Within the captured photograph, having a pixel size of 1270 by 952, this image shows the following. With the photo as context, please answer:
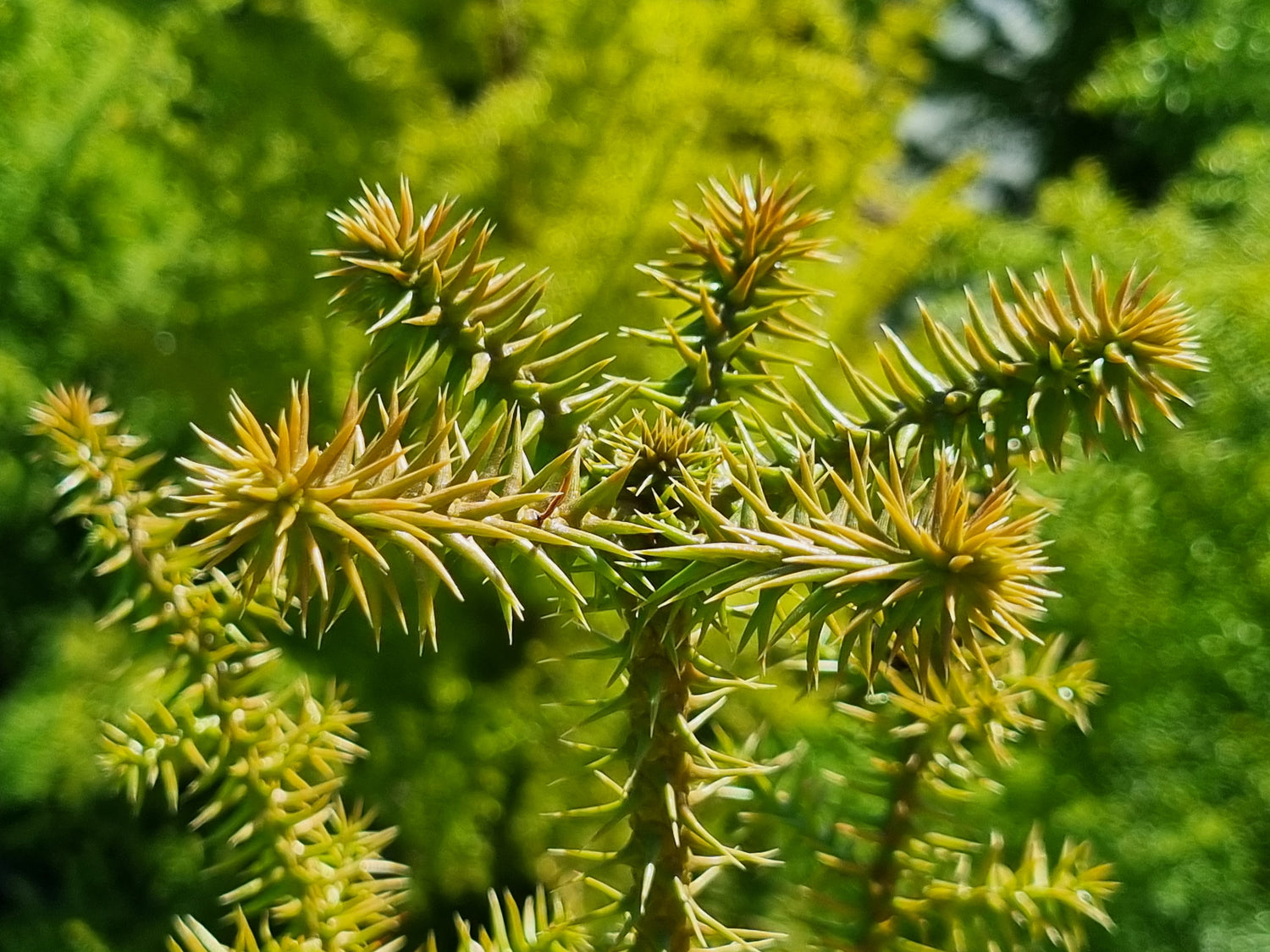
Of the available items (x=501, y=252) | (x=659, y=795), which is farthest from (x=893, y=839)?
(x=501, y=252)

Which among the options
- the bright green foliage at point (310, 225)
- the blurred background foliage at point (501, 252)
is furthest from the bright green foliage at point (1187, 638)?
the bright green foliage at point (310, 225)

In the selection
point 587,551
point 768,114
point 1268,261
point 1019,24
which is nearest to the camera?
point 587,551

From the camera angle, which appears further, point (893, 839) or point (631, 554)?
point (893, 839)

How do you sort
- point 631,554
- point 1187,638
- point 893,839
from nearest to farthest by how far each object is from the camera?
point 631,554, point 893,839, point 1187,638

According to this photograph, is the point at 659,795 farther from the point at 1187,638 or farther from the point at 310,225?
the point at 310,225

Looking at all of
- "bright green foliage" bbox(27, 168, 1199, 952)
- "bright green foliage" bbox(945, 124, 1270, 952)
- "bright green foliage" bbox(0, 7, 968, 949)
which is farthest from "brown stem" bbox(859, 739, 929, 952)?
"bright green foliage" bbox(0, 7, 968, 949)

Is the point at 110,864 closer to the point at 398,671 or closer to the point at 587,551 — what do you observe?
the point at 398,671

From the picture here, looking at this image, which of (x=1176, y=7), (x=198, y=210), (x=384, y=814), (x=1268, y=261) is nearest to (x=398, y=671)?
(x=384, y=814)
